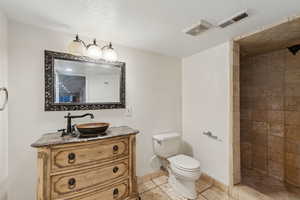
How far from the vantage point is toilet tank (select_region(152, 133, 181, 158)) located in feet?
7.13

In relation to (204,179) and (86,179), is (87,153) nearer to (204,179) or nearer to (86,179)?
(86,179)

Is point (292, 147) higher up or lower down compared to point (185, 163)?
higher up

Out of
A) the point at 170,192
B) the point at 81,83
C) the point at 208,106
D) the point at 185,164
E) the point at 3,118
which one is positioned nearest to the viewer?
the point at 3,118

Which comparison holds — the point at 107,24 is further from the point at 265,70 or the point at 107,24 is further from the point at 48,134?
the point at 265,70

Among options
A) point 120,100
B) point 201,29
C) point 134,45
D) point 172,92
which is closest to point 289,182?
point 172,92

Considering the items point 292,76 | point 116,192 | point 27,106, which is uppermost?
point 292,76

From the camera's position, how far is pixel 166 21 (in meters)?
1.45

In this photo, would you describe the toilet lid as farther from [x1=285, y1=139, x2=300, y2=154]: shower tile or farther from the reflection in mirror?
[x1=285, y1=139, x2=300, y2=154]: shower tile

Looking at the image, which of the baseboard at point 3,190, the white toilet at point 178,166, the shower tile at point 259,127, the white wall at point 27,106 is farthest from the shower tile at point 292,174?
the baseboard at point 3,190

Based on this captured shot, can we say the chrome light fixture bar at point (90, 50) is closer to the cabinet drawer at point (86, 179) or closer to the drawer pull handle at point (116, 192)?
the cabinet drawer at point (86, 179)

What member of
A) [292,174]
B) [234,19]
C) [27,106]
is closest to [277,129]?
[292,174]

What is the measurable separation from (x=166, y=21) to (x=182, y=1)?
311 mm

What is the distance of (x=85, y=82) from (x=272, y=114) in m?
2.96

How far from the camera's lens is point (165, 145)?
7.17ft
